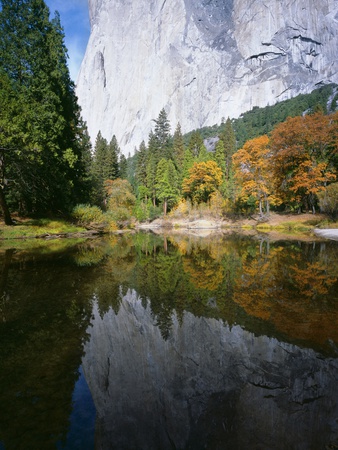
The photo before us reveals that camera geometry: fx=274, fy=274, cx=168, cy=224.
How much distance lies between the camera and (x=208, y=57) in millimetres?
104188

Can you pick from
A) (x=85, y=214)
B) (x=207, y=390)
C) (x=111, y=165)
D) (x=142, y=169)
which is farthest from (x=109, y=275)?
(x=142, y=169)

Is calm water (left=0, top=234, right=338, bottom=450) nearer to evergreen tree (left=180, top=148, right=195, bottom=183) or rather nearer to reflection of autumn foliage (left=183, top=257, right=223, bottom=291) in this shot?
reflection of autumn foliage (left=183, top=257, right=223, bottom=291)

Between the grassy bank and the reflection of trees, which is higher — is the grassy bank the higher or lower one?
the higher one

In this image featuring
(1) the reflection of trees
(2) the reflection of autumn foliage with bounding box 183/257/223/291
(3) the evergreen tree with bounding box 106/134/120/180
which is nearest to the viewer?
(1) the reflection of trees

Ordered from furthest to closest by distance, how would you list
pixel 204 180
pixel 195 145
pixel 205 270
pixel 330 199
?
pixel 195 145, pixel 204 180, pixel 330 199, pixel 205 270

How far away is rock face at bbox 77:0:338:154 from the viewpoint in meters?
96.8

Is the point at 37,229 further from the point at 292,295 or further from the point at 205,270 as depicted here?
the point at 292,295

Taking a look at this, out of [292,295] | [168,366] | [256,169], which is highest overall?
[256,169]

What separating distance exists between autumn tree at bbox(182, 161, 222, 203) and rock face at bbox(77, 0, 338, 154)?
2662 inches

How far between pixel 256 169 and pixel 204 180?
11.2 m

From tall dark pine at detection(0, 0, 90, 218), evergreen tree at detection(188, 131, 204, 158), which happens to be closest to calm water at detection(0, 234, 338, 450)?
tall dark pine at detection(0, 0, 90, 218)

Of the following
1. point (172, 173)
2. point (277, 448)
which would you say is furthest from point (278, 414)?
point (172, 173)

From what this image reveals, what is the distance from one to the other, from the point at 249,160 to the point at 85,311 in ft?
103

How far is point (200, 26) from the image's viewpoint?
106 meters
